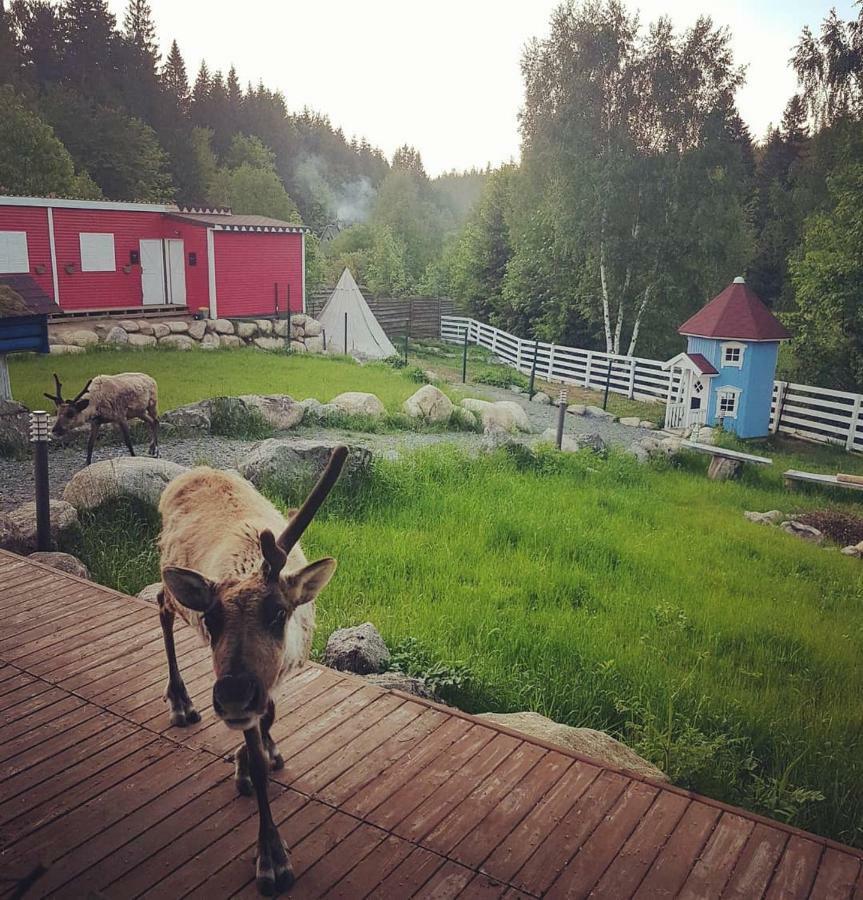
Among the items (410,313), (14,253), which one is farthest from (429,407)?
(410,313)

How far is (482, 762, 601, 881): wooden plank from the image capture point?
293 centimetres

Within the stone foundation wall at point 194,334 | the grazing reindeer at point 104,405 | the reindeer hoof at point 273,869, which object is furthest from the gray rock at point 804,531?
the stone foundation wall at point 194,334

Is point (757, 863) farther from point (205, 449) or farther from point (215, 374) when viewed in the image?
point (215, 374)

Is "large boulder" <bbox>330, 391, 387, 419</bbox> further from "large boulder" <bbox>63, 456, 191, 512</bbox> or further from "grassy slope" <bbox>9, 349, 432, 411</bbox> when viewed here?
"large boulder" <bbox>63, 456, 191, 512</bbox>

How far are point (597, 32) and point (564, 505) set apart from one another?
1648 cm

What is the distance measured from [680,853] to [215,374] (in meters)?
13.9

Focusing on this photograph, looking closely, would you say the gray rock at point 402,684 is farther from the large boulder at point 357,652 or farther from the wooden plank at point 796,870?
the wooden plank at point 796,870

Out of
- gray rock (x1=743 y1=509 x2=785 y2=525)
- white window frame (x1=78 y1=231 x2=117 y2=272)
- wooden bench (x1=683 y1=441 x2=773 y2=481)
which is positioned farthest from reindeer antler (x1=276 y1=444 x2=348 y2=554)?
white window frame (x1=78 y1=231 x2=117 y2=272)

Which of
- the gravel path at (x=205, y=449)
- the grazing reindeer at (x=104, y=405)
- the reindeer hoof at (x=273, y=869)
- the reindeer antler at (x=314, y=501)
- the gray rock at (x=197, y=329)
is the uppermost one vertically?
the reindeer antler at (x=314, y=501)

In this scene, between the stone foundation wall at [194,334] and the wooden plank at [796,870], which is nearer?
the wooden plank at [796,870]

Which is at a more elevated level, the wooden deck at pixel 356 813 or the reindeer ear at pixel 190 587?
the reindeer ear at pixel 190 587

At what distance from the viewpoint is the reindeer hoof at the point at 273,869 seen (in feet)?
8.92

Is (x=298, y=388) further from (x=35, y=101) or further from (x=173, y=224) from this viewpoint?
(x=35, y=101)

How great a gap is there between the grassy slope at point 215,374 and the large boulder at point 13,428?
3.58ft
